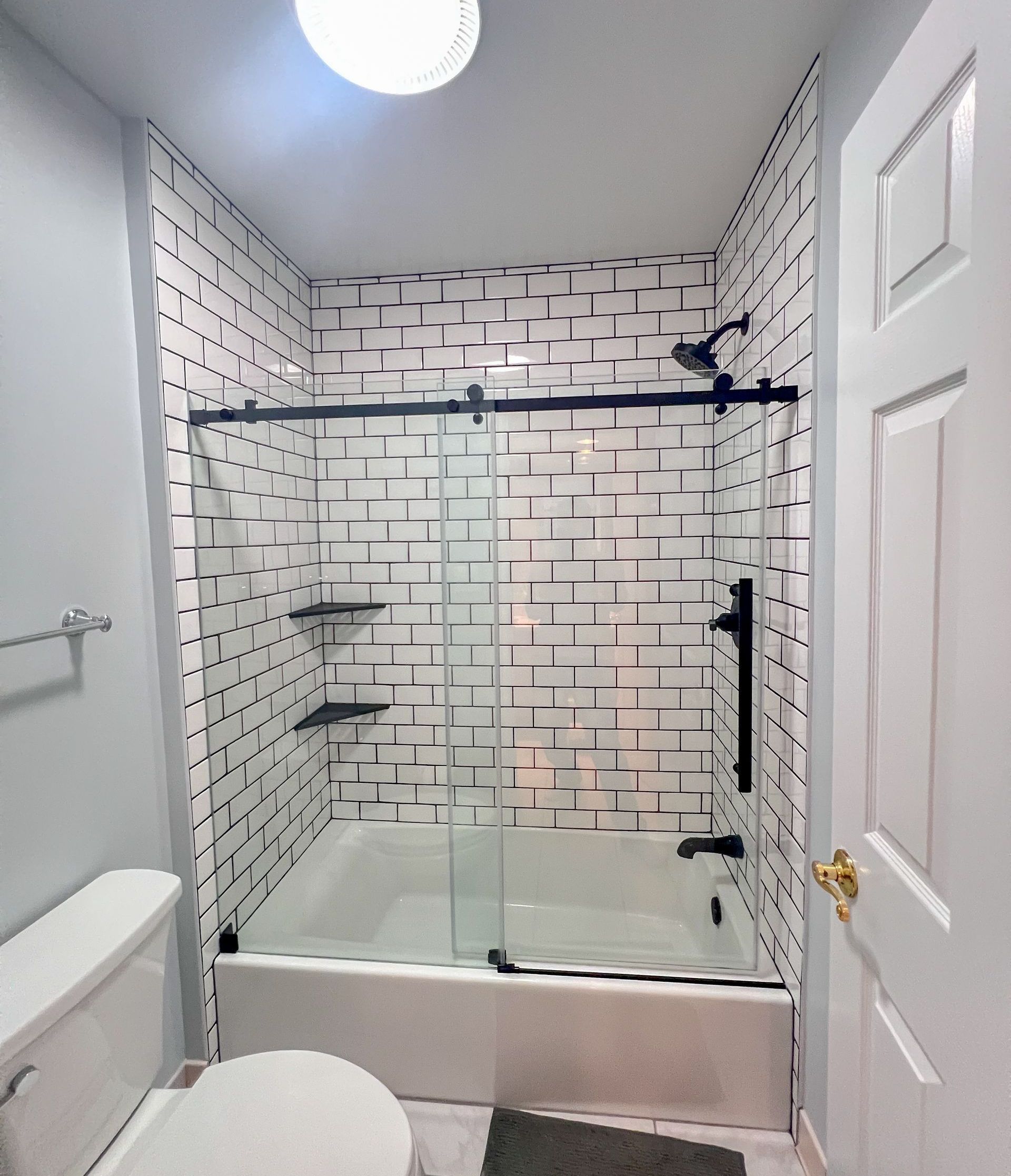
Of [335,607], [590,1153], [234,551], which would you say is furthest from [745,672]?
[234,551]

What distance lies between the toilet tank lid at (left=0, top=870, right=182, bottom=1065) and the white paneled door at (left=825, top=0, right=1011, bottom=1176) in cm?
126

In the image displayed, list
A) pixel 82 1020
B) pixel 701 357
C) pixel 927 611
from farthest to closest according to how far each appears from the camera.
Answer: pixel 701 357 → pixel 82 1020 → pixel 927 611

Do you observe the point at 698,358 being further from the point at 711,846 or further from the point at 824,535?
the point at 711,846

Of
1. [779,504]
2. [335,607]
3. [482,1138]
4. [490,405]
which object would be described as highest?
[490,405]

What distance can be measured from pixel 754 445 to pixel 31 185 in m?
1.73

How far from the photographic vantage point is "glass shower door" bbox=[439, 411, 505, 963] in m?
1.62

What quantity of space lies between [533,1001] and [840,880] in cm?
101

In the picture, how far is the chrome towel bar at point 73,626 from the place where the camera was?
1.07 m

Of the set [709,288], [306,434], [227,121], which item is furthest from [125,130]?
[709,288]

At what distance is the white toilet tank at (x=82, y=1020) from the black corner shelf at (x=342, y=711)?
85cm

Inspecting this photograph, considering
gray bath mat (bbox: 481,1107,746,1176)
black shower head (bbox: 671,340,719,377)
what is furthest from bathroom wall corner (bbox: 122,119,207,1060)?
black shower head (bbox: 671,340,719,377)

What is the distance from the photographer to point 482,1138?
1.44 meters

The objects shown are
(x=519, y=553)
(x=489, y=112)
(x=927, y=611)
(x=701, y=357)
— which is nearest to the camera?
(x=927, y=611)

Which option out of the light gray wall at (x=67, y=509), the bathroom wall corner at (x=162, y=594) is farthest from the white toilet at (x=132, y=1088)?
the bathroom wall corner at (x=162, y=594)
